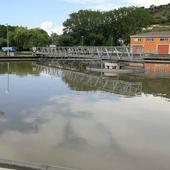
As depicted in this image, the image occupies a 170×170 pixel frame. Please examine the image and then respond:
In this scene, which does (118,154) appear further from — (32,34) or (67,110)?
(32,34)

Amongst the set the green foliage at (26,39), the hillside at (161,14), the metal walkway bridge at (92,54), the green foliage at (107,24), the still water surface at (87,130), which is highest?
the hillside at (161,14)

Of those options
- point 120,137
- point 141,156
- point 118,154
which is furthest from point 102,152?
point 120,137

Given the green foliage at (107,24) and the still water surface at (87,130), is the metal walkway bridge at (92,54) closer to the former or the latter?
the still water surface at (87,130)

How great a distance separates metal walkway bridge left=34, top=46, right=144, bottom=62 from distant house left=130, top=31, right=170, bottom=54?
8409 mm

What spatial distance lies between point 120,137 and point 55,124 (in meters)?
2.06

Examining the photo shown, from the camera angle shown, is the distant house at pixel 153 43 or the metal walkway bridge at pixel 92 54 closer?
the metal walkway bridge at pixel 92 54

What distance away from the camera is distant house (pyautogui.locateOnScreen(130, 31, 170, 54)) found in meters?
47.7

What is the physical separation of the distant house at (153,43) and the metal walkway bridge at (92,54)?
27.6 ft

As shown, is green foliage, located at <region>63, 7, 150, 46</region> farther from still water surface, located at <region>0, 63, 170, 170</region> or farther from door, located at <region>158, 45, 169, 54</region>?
still water surface, located at <region>0, 63, 170, 170</region>

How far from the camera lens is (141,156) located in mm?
7465

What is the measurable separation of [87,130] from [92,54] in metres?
29.0

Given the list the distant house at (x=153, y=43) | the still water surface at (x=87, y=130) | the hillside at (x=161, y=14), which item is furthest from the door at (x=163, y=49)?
the hillside at (x=161, y=14)

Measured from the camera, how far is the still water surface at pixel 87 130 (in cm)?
720

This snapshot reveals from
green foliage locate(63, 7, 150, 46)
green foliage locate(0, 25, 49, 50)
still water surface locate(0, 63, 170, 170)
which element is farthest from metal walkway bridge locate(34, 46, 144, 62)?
green foliage locate(63, 7, 150, 46)
